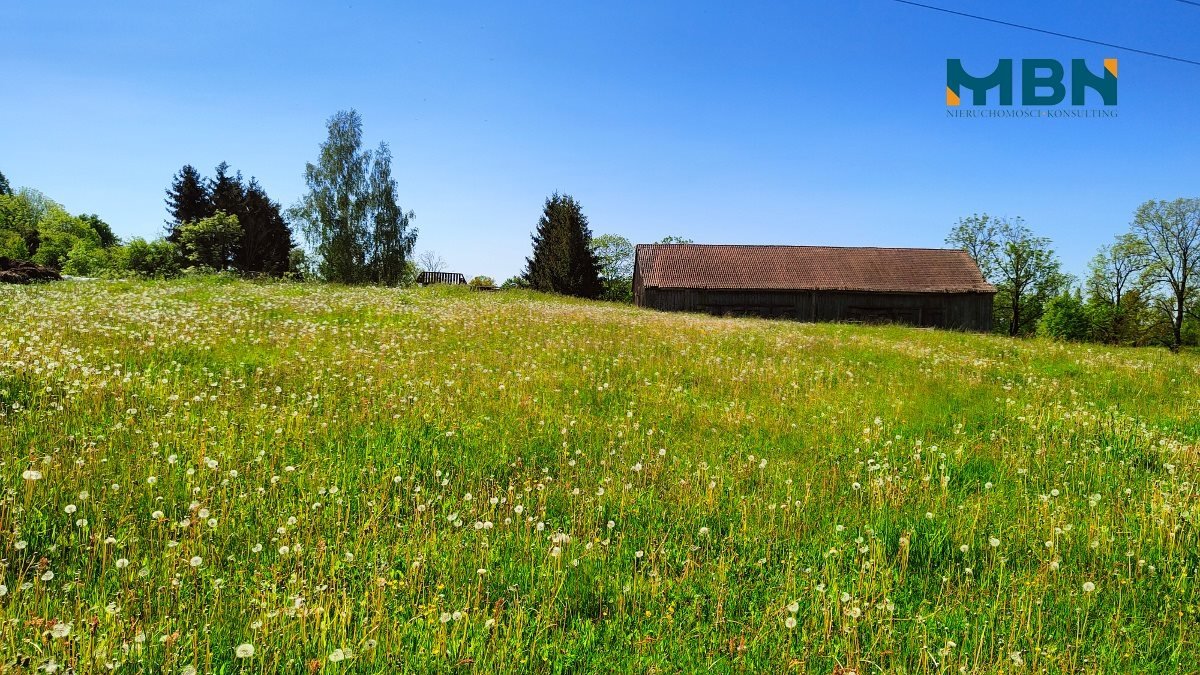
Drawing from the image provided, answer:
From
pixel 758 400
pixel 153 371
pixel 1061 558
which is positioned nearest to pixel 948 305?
pixel 758 400

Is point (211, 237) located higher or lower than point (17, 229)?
lower

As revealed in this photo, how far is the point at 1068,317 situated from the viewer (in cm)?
5819

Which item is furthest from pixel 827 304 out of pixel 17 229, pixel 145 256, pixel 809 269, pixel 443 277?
pixel 17 229

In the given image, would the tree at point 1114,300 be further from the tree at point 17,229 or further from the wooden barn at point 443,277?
the tree at point 17,229

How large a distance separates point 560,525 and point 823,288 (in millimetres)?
36181

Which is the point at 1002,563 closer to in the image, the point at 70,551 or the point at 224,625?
the point at 224,625

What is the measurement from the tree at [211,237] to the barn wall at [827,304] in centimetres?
3611

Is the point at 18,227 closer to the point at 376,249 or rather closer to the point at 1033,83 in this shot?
the point at 376,249

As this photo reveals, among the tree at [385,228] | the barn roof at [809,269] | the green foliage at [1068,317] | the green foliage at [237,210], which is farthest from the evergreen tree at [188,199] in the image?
the green foliage at [1068,317]

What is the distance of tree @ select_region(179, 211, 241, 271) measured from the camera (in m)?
46.1

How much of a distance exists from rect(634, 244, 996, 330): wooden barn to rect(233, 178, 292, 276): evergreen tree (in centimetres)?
3892

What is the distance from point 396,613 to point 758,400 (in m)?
5.68

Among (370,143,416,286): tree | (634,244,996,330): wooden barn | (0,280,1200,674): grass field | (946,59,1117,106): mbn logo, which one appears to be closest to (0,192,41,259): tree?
(370,143,416,286): tree

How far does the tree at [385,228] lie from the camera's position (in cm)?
4553
